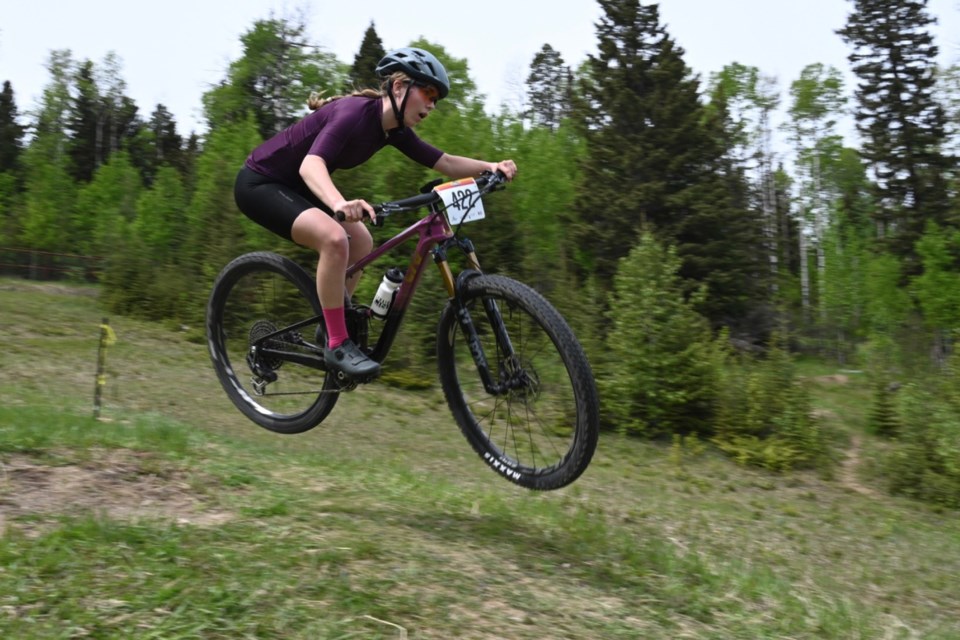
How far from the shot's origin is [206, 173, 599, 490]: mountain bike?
14.6ft

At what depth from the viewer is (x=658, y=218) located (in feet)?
115

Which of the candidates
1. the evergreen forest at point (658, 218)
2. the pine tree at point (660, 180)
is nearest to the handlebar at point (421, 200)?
the evergreen forest at point (658, 218)

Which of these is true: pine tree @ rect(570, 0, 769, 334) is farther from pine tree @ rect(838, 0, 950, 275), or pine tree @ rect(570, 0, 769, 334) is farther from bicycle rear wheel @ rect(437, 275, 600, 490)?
bicycle rear wheel @ rect(437, 275, 600, 490)

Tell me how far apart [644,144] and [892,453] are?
59.3ft

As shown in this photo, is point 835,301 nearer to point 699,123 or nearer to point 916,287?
point 916,287

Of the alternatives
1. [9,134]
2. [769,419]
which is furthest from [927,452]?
[9,134]

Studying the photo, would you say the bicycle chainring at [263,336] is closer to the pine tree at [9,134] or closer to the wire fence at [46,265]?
the wire fence at [46,265]

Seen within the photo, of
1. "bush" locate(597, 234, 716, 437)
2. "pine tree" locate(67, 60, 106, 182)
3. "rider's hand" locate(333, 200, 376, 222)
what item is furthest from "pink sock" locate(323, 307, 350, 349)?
"pine tree" locate(67, 60, 106, 182)

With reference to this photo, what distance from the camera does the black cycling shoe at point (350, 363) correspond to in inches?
193

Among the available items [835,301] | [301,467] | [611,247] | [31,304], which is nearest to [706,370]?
[611,247]

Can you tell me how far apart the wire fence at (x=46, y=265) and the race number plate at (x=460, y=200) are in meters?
45.4

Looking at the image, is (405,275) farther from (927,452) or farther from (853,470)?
(853,470)

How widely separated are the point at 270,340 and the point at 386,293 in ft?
3.88

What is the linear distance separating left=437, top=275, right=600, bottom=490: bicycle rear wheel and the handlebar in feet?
1.71
